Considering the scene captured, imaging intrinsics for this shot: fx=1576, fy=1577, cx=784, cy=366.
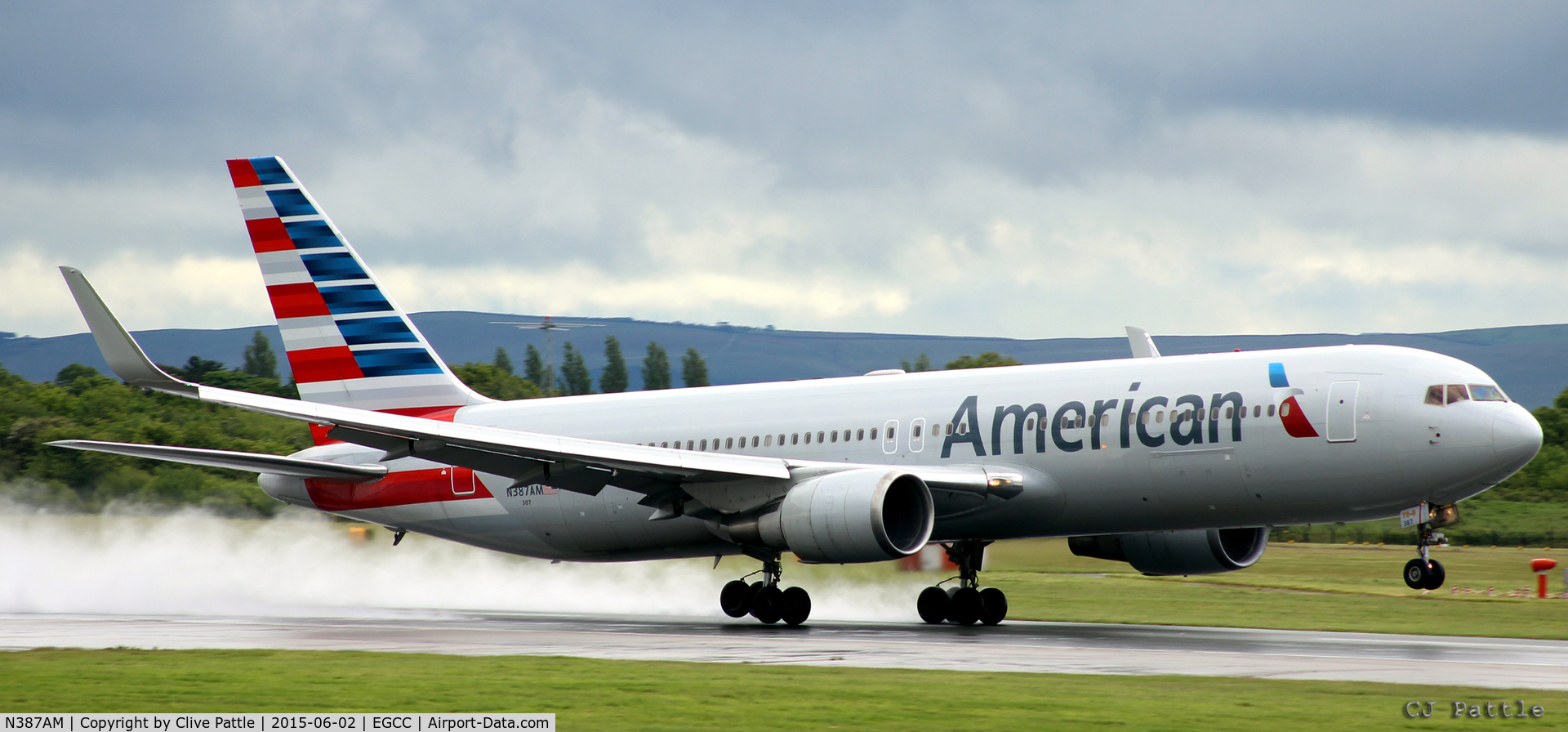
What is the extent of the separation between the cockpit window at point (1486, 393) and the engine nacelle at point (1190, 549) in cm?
555

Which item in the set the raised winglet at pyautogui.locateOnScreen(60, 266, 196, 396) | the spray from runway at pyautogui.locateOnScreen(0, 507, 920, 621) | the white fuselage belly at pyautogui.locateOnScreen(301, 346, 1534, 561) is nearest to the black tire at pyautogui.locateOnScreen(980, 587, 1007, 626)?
the white fuselage belly at pyautogui.locateOnScreen(301, 346, 1534, 561)

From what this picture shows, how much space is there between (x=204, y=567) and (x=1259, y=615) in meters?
23.4

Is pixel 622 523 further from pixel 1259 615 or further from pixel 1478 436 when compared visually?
pixel 1478 436

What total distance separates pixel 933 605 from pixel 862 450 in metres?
3.57

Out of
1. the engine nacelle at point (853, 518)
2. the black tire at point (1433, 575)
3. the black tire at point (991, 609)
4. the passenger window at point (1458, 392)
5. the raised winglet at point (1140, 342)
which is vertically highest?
the raised winglet at point (1140, 342)

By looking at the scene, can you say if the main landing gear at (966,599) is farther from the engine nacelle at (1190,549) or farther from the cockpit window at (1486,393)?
the cockpit window at (1486,393)

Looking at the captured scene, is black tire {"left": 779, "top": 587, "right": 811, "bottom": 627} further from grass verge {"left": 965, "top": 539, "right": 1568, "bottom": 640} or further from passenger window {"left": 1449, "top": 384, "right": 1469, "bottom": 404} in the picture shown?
passenger window {"left": 1449, "top": 384, "right": 1469, "bottom": 404}

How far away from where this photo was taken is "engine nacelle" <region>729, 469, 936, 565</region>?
2419cm

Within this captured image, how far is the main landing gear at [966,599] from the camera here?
29.1m

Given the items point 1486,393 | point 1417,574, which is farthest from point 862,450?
point 1486,393

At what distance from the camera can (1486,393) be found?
2403 centimetres

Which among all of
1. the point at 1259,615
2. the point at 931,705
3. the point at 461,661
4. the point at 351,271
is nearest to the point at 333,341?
the point at 351,271

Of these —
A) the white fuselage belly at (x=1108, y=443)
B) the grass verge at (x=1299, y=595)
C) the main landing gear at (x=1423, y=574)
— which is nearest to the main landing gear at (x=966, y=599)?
the white fuselage belly at (x=1108, y=443)

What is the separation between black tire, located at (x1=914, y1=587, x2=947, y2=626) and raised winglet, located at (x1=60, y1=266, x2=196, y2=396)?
13864mm
